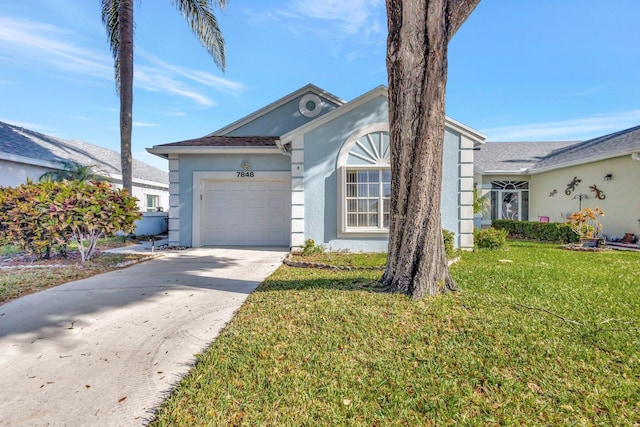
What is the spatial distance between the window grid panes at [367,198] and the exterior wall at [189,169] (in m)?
2.73

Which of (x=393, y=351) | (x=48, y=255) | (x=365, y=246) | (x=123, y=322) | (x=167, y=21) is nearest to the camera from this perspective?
(x=393, y=351)

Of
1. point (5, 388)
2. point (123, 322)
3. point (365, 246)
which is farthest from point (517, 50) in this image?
point (5, 388)

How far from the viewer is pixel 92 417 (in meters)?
2.22

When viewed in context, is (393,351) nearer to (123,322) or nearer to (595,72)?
(123,322)

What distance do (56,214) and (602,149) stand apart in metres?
19.3

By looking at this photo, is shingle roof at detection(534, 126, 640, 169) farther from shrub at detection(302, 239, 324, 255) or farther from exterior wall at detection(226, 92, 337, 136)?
shrub at detection(302, 239, 324, 255)

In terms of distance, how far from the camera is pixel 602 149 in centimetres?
1298

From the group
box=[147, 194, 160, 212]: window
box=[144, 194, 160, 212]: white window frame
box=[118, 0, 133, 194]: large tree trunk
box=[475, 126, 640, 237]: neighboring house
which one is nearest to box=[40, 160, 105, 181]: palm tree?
box=[118, 0, 133, 194]: large tree trunk

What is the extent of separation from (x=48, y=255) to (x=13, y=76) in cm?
1064

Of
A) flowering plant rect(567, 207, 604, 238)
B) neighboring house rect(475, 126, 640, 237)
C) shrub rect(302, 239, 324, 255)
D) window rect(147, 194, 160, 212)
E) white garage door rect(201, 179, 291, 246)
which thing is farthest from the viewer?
window rect(147, 194, 160, 212)

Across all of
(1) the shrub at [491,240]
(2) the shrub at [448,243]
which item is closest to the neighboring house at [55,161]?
(2) the shrub at [448,243]

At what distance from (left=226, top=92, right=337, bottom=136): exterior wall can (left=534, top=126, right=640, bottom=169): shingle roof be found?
35.9 feet

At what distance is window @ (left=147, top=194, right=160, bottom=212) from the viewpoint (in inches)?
750

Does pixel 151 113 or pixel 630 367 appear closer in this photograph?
pixel 630 367
